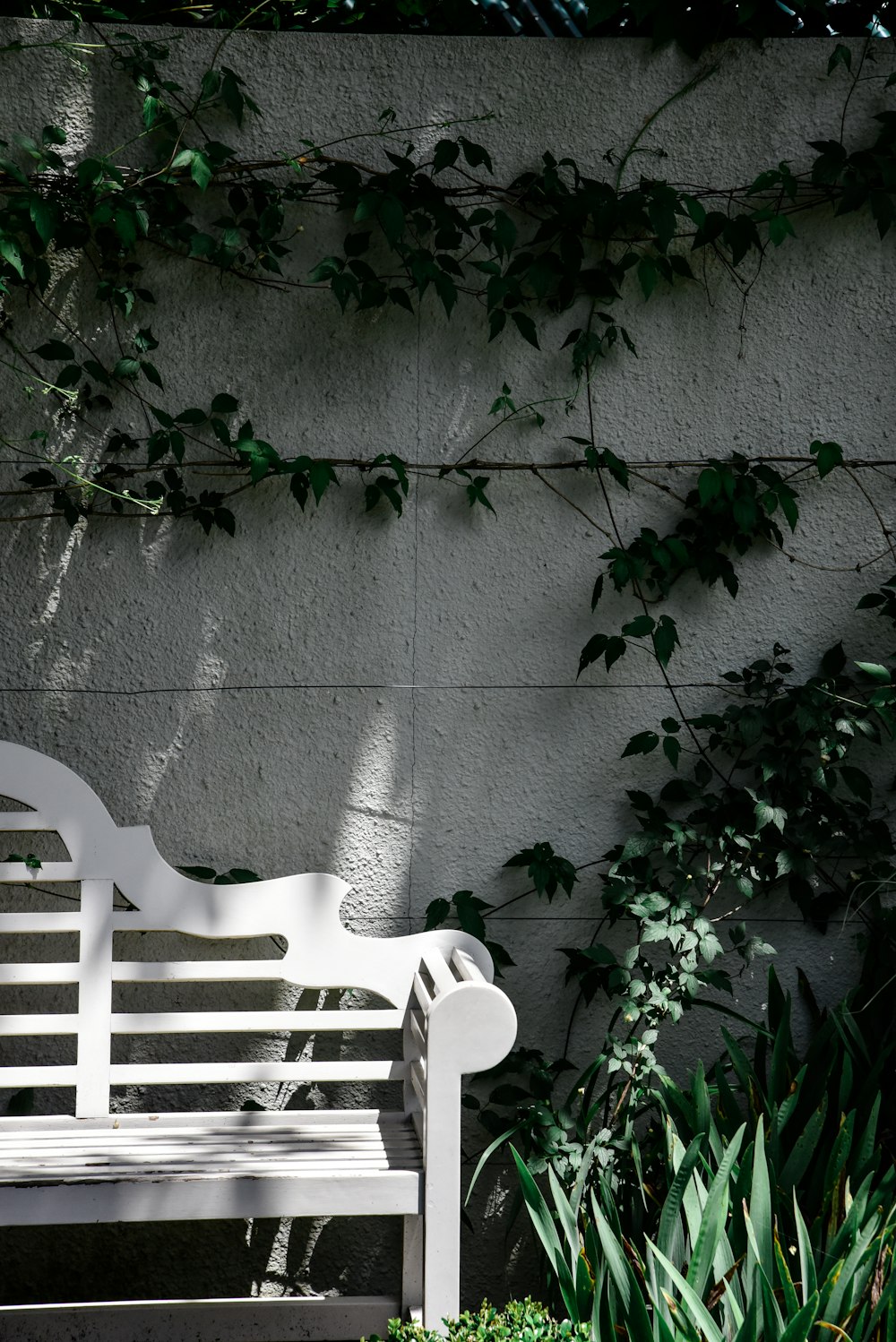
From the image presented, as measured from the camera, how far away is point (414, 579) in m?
2.37

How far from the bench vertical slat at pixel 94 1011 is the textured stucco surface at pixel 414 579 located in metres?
0.31

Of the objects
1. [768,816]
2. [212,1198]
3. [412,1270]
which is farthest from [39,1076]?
[768,816]

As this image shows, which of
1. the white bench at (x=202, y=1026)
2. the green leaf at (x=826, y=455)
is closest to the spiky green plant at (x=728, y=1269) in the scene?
the white bench at (x=202, y=1026)

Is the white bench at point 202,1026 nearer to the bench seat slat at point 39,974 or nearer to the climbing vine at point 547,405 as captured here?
the bench seat slat at point 39,974

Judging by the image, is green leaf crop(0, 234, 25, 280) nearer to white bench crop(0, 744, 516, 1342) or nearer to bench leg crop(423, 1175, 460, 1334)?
white bench crop(0, 744, 516, 1342)

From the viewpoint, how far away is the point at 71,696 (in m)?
2.32

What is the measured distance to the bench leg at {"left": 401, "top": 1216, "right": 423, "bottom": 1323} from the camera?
192 centimetres

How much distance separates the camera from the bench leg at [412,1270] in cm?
192

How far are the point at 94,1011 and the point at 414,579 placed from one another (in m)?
1.03

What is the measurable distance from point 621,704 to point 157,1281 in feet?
4.88

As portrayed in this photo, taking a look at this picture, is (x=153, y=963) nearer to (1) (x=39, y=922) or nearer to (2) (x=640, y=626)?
(1) (x=39, y=922)

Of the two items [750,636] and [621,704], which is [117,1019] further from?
[750,636]

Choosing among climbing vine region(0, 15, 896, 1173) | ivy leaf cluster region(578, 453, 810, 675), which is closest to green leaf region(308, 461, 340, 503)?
climbing vine region(0, 15, 896, 1173)

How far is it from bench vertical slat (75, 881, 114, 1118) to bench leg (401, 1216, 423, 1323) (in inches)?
22.7
